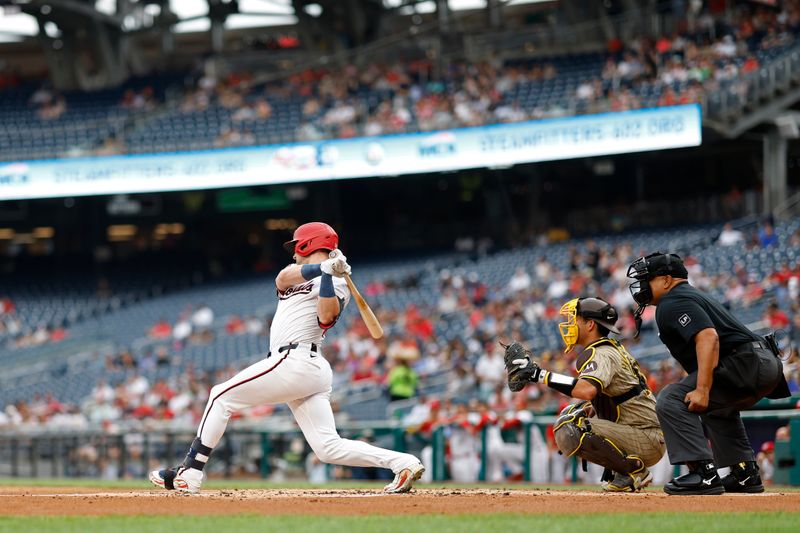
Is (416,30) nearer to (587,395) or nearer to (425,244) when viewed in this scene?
(425,244)

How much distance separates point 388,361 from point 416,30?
515 inches

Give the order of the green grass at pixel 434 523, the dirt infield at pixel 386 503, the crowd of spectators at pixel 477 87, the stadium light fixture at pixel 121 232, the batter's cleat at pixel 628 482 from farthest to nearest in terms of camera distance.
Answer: the stadium light fixture at pixel 121 232, the crowd of spectators at pixel 477 87, the batter's cleat at pixel 628 482, the dirt infield at pixel 386 503, the green grass at pixel 434 523

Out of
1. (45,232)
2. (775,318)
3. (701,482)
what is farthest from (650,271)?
(45,232)

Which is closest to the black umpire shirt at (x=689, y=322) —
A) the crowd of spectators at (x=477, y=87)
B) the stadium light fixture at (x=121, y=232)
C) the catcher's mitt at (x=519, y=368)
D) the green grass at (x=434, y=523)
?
the catcher's mitt at (x=519, y=368)

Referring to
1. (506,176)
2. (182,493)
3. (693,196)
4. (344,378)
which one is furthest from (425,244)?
(182,493)

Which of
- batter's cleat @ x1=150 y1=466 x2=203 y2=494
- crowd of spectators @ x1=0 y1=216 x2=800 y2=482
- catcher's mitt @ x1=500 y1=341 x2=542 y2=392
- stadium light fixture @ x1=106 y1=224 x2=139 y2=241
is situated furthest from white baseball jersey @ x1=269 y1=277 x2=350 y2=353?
stadium light fixture @ x1=106 y1=224 x2=139 y2=241

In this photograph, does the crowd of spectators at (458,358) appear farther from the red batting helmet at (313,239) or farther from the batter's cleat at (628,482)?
the red batting helmet at (313,239)

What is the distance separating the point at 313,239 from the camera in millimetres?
7469

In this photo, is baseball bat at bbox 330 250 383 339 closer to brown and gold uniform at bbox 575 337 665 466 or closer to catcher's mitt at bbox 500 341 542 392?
Result: catcher's mitt at bbox 500 341 542 392

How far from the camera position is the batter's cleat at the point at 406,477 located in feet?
24.2

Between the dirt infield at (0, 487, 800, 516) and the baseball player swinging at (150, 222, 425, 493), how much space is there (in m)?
0.20

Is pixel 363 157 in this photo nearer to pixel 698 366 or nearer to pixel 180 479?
pixel 180 479

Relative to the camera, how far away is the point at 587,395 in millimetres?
7070

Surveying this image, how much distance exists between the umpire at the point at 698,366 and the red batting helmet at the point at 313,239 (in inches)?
69.9
